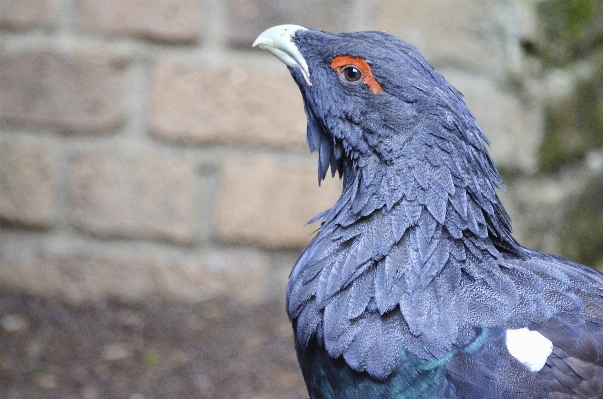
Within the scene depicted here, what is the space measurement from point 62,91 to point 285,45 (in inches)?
54.5

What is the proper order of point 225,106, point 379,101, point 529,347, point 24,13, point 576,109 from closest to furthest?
point 529,347
point 379,101
point 24,13
point 225,106
point 576,109

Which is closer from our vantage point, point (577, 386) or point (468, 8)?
point (577, 386)

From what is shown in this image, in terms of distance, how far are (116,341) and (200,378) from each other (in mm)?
424

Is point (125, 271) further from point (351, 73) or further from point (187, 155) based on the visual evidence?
point (351, 73)

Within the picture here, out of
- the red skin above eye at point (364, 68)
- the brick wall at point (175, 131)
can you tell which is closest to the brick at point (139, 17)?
the brick wall at point (175, 131)

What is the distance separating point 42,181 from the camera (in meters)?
3.02

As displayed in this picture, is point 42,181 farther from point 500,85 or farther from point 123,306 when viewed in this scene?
point 500,85

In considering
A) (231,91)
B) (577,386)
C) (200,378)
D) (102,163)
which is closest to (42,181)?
(102,163)

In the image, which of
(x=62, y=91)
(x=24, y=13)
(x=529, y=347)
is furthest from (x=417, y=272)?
(x=24, y=13)

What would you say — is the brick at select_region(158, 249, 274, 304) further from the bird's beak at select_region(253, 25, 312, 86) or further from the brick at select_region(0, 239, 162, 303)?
the bird's beak at select_region(253, 25, 312, 86)

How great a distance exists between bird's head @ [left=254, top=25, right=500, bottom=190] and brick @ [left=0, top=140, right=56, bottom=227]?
5.00ft

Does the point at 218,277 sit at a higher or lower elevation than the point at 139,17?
lower

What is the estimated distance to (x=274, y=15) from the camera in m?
2.96

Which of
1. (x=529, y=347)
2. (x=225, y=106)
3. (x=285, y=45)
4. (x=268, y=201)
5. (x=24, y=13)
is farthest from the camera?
(x=268, y=201)
